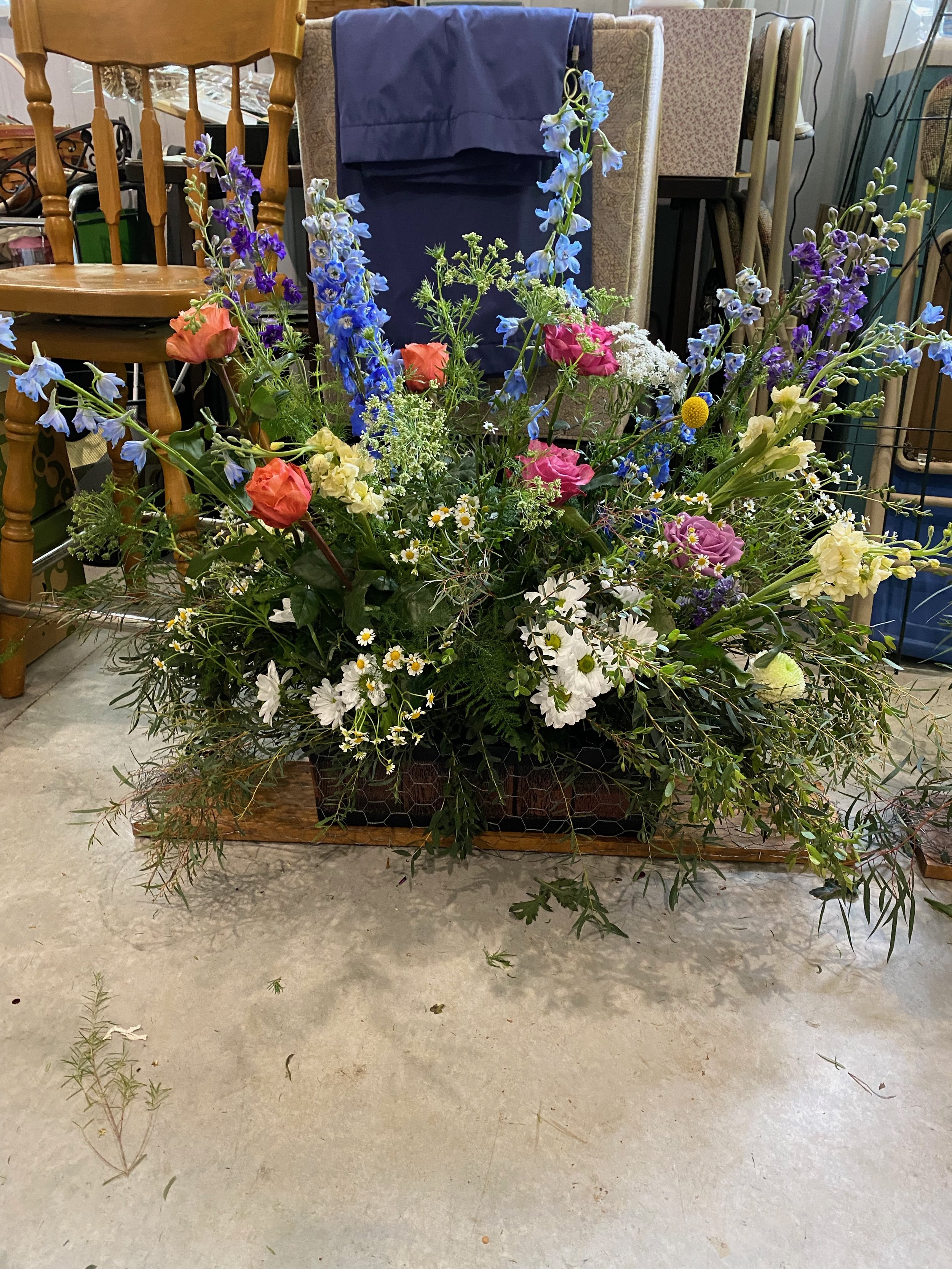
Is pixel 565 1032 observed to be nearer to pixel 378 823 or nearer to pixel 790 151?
pixel 378 823

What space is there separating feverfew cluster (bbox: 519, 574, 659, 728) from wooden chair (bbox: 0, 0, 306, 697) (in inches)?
21.2

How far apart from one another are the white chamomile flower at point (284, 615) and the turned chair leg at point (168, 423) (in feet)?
0.93

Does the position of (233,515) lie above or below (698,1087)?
above

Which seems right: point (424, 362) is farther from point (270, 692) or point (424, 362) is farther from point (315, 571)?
point (270, 692)

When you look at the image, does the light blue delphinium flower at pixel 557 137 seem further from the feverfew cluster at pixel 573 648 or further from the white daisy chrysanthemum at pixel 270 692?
the white daisy chrysanthemum at pixel 270 692

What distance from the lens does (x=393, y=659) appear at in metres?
0.90

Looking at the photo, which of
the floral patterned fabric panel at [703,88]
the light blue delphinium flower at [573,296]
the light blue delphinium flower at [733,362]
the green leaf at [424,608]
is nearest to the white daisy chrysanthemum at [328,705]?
the green leaf at [424,608]

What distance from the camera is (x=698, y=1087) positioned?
31.5 inches

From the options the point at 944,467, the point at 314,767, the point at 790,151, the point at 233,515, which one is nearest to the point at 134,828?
the point at 314,767

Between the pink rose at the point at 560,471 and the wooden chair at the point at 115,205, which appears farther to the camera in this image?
the wooden chair at the point at 115,205

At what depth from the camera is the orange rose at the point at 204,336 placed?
841mm

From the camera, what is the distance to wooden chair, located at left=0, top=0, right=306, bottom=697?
1234 millimetres

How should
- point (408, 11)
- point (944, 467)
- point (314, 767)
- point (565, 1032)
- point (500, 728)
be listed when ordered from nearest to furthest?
point (565, 1032), point (500, 728), point (314, 767), point (408, 11), point (944, 467)

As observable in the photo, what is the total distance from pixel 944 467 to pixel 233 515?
1.21 m
